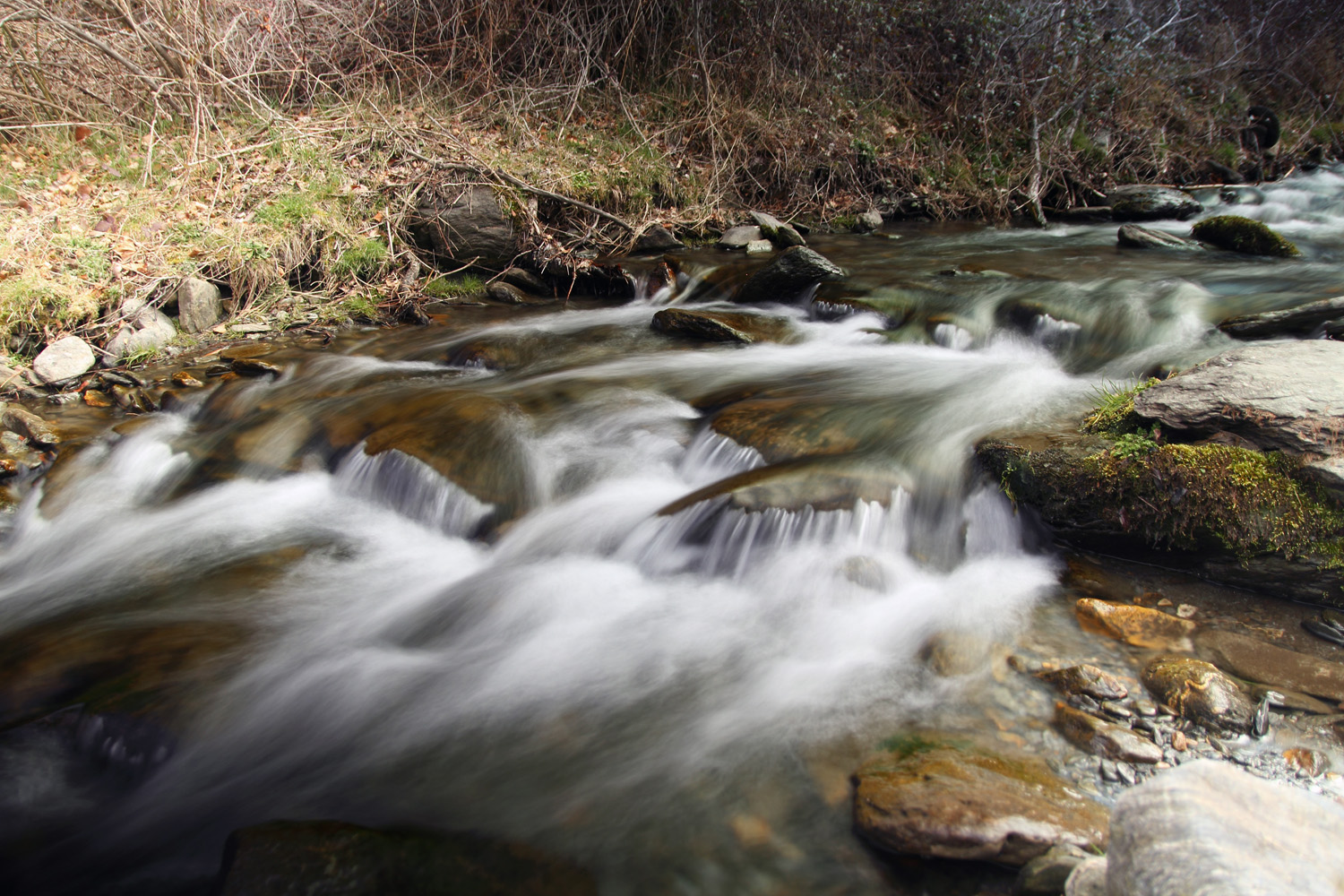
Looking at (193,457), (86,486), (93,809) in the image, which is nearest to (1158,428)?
(93,809)

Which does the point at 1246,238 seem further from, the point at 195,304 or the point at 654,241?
the point at 195,304

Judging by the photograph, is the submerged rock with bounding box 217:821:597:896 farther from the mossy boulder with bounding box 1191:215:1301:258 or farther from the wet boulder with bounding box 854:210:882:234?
the wet boulder with bounding box 854:210:882:234

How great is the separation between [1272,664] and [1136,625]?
382 mm

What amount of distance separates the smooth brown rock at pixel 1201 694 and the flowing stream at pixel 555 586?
469mm

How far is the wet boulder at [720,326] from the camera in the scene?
593 centimetres

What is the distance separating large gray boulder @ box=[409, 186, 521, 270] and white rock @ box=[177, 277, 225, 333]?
80.3 inches

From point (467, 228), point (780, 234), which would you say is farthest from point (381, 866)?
point (780, 234)

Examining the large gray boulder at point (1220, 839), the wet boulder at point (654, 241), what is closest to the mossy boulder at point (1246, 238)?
the wet boulder at point (654, 241)

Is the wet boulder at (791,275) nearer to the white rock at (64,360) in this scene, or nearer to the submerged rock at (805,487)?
the submerged rock at (805,487)

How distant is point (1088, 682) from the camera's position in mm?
2375

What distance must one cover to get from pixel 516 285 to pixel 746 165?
146 inches

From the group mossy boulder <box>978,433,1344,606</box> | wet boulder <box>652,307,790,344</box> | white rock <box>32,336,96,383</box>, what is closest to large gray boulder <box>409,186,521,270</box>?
wet boulder <box>652,307,790,344</box>

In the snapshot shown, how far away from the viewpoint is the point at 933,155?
10.5m

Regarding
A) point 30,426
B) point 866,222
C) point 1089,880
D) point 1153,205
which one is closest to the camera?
point 1089,880
